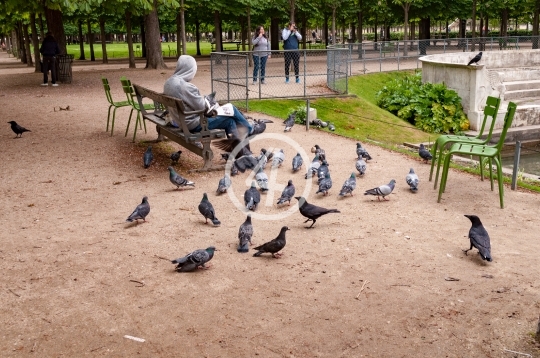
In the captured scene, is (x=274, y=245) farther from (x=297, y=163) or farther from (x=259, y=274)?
(x=297, y=163)

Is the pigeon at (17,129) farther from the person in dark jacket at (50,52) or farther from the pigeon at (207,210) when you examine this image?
the person in dark jacket at (50,52)

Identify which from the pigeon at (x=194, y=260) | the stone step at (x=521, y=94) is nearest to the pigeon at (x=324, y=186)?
the pigeon at (x=194, y=260)

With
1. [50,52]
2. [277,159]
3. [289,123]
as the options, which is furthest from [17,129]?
[50,52]

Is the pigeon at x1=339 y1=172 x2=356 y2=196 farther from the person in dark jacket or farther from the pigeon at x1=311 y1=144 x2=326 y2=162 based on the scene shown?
the person in dark jacket

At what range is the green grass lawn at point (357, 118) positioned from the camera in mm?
17203

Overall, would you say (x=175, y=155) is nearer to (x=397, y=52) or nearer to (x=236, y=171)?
(x=236, y=171)

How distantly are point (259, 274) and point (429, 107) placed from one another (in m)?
14.9

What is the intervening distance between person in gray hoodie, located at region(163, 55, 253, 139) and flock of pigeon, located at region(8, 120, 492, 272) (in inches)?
17.5

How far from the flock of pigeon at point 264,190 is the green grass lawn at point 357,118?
166 inches

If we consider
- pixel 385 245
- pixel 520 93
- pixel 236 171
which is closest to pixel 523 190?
pixel 385 245

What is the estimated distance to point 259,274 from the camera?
6.51 m

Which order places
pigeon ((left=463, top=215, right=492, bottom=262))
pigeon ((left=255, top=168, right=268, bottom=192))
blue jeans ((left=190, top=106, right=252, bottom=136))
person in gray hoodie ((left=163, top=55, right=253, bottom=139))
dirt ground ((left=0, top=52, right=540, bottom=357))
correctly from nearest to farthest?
1. dirt ground ((left=0, top=52, right=540, bottom=357))
2. pigeon ((left=463, top=215, right=492, bottom=262))
3. pigeon ((left=255, top=168, right=268, bottom=192))
4. person in gray hoodie ((left=163, top=55, right=253, bottom=139))
5. blue jeans ((left=190, top=106, right=252, bottom=136))

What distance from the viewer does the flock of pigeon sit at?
267 inches

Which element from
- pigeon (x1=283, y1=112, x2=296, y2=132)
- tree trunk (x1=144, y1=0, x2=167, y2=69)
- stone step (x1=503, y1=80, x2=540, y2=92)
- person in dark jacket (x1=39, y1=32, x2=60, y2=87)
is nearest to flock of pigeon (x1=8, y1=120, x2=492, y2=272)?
pigeon (x1=283, y1=112, x2=296, y2=132)
